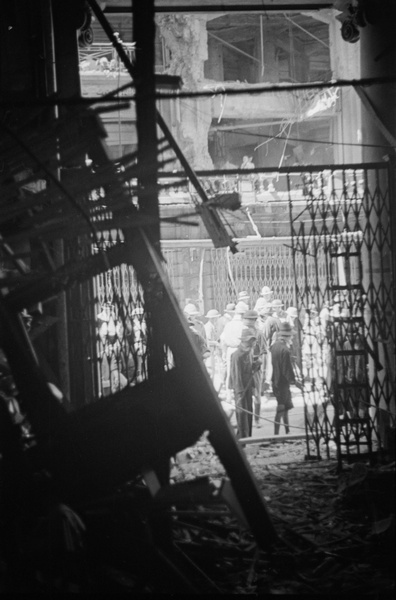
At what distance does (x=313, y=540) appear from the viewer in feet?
24.0

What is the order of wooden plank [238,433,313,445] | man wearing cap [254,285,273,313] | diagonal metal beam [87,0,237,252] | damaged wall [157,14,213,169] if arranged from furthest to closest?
damaged wall [157,14,213,169] < man wearing cap [254,285,273,313] < wooden plank [238,433,313,445] < diagonal metal beam [87,0,237,252]

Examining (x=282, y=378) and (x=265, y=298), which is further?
(x=265, y=298)

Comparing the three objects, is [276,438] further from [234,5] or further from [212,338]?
[234,5]

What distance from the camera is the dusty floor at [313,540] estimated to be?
625cm

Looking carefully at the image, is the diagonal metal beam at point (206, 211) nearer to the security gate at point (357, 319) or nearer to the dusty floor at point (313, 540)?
the dusty floor at point (313, 540)

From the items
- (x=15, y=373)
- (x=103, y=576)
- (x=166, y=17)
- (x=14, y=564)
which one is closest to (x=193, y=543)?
(x=103, y=576)

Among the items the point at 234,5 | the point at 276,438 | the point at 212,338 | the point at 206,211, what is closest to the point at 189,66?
the point at 212,338

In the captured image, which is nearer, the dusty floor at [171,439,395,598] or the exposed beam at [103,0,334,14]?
the dusty floor at [171,439,395,598]

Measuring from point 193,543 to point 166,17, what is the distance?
2670 cm

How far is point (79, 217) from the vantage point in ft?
21.4

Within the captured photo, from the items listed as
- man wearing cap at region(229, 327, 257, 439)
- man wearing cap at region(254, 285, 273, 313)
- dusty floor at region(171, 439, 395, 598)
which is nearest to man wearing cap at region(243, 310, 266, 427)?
man wearing cap at region(229, 327, 257, 439)

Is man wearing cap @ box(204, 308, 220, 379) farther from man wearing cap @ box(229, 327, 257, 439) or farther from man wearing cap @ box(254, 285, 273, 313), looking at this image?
man wearing cap @ box(229, 327, 257, 439)

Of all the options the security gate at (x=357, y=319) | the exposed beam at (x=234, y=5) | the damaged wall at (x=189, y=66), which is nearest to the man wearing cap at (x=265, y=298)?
the exposed beam at (x=234, y=5)

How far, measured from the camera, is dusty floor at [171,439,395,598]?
20.5 feet
